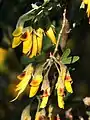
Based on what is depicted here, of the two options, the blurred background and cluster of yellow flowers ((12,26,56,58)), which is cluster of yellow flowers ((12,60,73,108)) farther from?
the blurred background

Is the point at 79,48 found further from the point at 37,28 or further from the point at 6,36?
the point at 37,28

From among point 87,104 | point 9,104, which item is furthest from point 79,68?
point 9,104

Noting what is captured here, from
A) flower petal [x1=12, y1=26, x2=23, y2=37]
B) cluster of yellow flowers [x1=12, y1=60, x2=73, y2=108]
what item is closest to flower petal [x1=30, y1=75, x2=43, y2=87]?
cluster of yellow flowers [x1=12, y1=60, x2=73, y2=108]

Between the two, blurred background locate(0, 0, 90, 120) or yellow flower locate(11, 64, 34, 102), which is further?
Result: blurred background locate(0, 0, 90, 120)

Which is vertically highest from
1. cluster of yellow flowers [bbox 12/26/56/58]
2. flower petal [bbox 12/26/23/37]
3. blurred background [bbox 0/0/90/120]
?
flower petal [bbox 12/26/23/37]

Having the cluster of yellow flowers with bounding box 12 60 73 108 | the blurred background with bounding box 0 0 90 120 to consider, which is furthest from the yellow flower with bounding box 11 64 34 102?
the blurred background with bounding box 0 0 90 120

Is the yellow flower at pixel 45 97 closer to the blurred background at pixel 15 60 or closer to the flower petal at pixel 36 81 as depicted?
the flower petal at pixel 36 81

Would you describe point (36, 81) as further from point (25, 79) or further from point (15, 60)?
point (15, 60)

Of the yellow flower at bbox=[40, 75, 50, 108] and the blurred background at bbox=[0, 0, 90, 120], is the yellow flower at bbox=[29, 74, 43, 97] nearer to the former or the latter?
the yellow flower at bbox=[40, 75, 50, 108]

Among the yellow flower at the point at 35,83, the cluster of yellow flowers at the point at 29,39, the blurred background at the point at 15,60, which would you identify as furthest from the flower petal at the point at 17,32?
the blurred background at the point at 15,60

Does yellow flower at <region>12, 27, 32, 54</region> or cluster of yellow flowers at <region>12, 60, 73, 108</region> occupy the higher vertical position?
yellow flower at <region>12, 27, 32, 54</region>

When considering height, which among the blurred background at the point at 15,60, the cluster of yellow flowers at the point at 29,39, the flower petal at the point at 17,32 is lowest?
the blurred background at the point at 15,60
